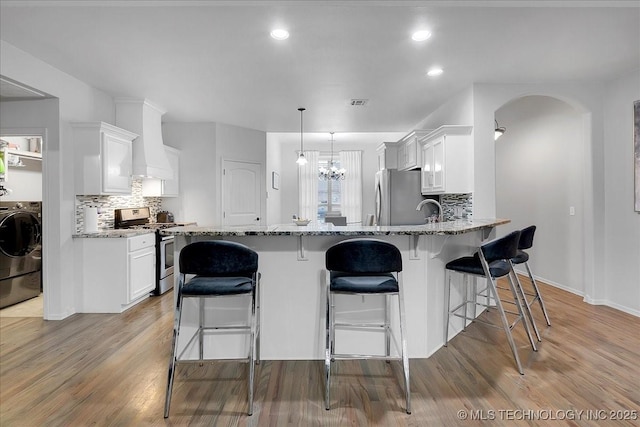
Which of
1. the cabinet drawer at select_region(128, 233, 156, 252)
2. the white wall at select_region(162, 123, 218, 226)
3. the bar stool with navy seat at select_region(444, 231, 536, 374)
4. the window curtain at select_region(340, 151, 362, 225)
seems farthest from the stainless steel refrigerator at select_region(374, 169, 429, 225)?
the cabinet drawer at select_region(128, 233, 156, 252)

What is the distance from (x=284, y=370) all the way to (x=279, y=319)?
13.7 inches

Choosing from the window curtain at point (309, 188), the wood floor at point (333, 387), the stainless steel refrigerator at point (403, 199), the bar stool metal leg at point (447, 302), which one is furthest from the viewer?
the window curtain at point (309, 188)

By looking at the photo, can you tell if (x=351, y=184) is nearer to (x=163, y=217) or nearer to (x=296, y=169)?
(x=296, y=169)

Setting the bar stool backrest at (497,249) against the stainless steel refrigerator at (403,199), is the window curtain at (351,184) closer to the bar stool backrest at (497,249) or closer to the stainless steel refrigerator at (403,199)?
the stainless steel refrigerator at (403,199)

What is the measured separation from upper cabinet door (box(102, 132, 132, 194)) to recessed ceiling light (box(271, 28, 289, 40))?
7.63 ft

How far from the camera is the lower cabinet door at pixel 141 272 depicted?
3.77 metres

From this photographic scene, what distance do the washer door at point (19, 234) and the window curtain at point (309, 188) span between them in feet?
16.3

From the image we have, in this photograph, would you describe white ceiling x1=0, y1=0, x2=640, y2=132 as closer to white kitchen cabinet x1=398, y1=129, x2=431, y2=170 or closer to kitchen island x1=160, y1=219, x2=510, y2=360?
white kitchen cabinet x1=398, y1=129, x2=431, y2=170

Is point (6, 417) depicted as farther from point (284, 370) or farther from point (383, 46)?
point (383, 46)

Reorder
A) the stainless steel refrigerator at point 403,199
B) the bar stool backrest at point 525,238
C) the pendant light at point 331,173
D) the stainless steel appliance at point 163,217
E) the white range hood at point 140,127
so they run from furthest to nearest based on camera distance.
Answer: the pendant light at point 331,173 → the stainless steel appliance at point 163,217 → the stainless steel refrigerator at point 403,199 → the white range hood at point 140,127 → the bar stool backrest at point 525,238

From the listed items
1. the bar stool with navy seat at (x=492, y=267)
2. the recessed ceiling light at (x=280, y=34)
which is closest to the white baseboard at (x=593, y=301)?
the bar stool with navy seat at (x=492, y=267)

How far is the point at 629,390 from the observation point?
84.0 inches

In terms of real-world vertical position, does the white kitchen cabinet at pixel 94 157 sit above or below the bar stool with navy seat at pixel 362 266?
above

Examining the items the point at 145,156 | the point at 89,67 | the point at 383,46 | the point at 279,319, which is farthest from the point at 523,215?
the point at 89,67
